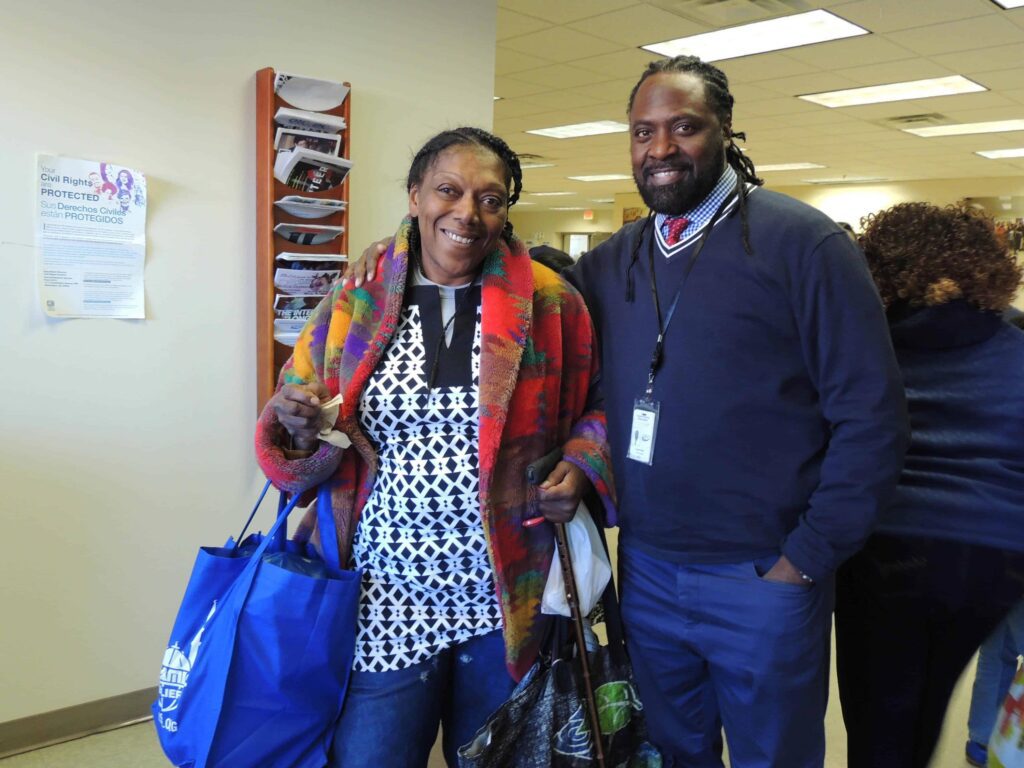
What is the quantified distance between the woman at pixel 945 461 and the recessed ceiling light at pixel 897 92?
4.80m

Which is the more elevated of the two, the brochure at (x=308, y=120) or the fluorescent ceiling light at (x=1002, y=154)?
the fluorescent ceiling light at (x=1002, y=154)

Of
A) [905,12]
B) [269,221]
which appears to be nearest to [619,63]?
[905,12]

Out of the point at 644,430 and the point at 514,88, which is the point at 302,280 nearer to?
the point at 644,430

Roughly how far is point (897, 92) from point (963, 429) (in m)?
5.34

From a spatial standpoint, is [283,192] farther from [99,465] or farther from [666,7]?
[666,7]

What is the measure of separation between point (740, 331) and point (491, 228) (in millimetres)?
485

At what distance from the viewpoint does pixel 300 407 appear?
1.30 m

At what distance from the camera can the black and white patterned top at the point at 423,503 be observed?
1385 mm

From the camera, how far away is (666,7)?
407 cm

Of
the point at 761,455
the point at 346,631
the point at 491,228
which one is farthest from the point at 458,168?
the point at 346,631

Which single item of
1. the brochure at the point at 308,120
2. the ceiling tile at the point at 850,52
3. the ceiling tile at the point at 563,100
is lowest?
the brochure at the point at 308,120

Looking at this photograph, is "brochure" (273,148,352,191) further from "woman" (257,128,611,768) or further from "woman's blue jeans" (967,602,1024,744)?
"woman's blue jeans" (967,602,1024,744)

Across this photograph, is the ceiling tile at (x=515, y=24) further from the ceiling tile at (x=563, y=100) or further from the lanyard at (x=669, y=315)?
the lanyard at (x=669, y=315)

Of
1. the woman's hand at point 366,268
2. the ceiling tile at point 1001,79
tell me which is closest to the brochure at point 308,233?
the woman's hand at point 366,268
